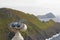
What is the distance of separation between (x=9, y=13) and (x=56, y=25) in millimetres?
1268

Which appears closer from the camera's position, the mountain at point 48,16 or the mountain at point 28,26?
the mountain at point 28,26

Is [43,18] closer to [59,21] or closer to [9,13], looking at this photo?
[59,21]

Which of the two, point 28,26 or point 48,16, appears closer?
point 28,26

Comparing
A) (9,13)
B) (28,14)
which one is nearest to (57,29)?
(28,14)

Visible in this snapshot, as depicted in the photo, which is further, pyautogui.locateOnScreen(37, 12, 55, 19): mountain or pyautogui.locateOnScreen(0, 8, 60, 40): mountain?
pyautogui.locateOnScreen(37, 12, 55, 19): mountain

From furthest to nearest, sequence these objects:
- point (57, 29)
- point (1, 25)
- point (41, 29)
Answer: point (57, 29) → point (41, 29) → point (1, 25)

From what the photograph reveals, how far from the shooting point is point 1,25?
14.8 feet

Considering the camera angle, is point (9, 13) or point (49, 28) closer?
point (9, 13)

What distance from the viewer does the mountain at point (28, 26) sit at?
4.45 metres

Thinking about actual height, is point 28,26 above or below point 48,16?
below

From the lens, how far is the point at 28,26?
183 inches

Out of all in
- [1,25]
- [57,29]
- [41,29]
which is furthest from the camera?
[57,29]

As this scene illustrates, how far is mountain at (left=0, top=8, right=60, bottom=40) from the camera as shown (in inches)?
175

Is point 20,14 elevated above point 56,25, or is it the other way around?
point 20,14
